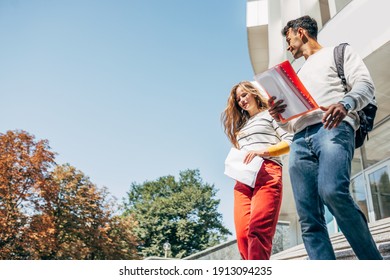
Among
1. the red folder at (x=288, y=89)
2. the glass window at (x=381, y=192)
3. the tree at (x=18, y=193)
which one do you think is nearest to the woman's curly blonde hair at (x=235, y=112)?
the red folder at (x=288, y=89)

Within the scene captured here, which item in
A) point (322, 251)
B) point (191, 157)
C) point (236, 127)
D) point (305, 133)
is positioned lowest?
point (322, 251)

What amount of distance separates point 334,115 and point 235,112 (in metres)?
0.84

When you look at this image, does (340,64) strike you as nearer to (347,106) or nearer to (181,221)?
(347,106)

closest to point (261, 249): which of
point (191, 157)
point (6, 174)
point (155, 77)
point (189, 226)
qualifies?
point (191, 157)

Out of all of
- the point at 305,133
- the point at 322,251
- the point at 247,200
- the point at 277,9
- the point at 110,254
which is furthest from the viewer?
the point at 110,254

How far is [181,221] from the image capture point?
49.9 ft

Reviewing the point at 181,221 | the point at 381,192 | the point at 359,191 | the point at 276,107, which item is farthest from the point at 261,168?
the point at 181,221

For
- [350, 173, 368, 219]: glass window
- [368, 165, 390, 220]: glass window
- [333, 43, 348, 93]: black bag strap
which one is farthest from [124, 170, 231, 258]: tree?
[333, 43, 348, 93]: black bag strap

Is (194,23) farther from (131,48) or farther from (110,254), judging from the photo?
(110,254)

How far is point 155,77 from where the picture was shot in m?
4.80

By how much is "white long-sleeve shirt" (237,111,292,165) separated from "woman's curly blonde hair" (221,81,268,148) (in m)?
0.09

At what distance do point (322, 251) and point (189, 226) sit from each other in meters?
12.9

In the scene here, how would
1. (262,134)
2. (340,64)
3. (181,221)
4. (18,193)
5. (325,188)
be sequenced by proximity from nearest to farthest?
(325,188) < (340,64) < (262,134) < (18,193) < (181,221)

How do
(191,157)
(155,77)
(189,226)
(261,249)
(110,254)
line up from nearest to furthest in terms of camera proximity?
(261,249) < (191,157) < (155,77) < (110,254) < (189,226)
